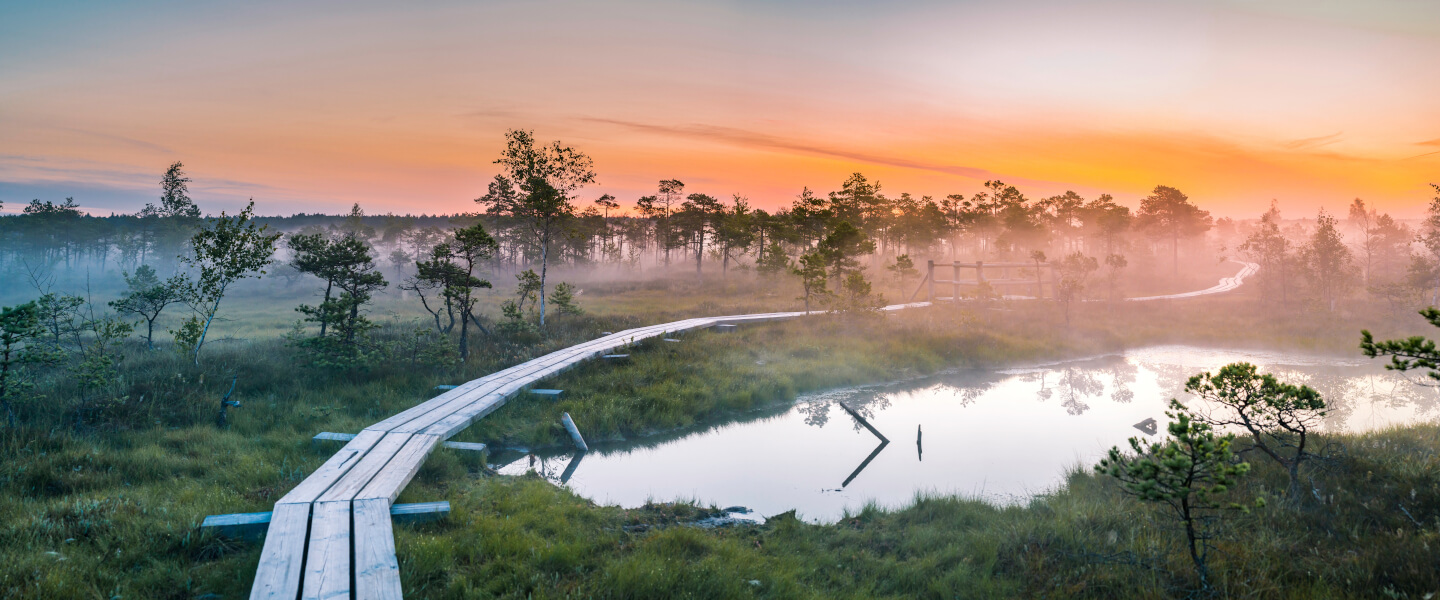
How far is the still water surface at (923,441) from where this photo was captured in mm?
9469

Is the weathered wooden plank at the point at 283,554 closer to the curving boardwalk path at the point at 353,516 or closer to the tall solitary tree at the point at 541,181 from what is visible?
the curving boardwalk path at the point at 353,516

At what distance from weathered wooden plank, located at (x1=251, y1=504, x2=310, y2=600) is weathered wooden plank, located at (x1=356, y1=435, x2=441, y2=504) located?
621mm

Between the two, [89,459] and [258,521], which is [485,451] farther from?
[89,459]

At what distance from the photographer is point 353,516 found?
5.66 m

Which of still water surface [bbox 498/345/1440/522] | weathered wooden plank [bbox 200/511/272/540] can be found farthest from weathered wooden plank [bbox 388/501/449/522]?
still water surface [bbox 498/345/1440/522]

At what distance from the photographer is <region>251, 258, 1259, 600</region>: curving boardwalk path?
4.48 m

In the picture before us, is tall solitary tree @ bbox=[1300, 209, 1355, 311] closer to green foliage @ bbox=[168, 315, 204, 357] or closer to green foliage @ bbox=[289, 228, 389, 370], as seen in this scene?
green foliage @ bbox=[289, 228, 389, 370]

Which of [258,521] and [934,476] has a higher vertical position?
[258,521]

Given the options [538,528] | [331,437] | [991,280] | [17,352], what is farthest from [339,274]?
[991,280]

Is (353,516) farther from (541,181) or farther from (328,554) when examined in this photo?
(541,181)

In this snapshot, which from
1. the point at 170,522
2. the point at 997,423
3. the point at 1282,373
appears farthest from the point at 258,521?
the point at 1282,373

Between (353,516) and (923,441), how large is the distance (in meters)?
10.3

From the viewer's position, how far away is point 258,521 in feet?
18.5

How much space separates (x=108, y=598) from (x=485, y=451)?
508 centimetres
